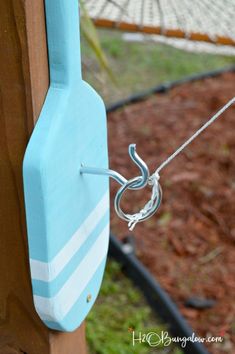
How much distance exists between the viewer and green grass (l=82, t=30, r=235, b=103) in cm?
326

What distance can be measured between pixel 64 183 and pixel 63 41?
0.13m

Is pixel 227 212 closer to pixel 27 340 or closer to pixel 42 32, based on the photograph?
pixel 27 340

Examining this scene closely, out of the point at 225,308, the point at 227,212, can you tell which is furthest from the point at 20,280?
the point at 227,212

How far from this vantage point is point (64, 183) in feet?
1.89

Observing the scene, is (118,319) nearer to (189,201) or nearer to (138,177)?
(189,201)

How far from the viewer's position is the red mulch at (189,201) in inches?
68.7

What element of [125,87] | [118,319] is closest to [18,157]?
[118,319]

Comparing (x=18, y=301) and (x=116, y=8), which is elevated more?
(x=116, y=8)

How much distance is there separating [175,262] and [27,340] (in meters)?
1.24

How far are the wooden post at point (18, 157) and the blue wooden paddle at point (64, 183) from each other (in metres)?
0.02

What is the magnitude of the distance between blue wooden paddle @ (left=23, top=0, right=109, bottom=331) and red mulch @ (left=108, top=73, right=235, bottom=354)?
101cm

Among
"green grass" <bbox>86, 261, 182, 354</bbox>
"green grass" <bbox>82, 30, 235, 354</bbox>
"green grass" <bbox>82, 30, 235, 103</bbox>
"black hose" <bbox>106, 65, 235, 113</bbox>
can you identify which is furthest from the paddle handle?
"green grass" <bbox>82, 30, 235, 103</bbox>

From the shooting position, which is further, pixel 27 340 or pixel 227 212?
pixel 227 212

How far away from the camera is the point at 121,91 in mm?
3174
